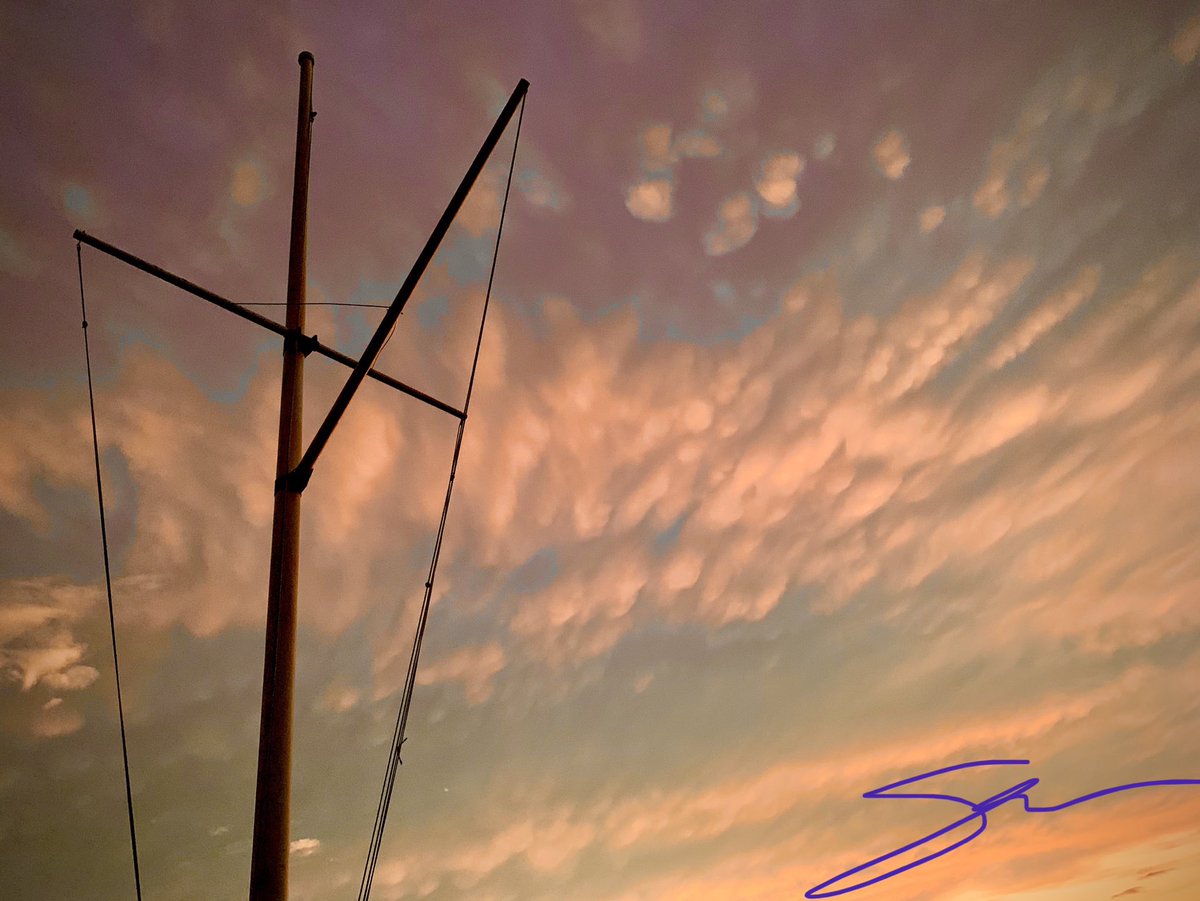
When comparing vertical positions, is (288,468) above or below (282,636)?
above

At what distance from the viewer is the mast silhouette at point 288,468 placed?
396 cm

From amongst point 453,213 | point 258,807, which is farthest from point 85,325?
point 258,807

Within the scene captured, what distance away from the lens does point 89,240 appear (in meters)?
5.55

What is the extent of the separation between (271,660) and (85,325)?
16.5 ft

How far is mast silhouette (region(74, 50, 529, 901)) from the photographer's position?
156 inches

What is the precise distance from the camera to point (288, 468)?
521 centimetres

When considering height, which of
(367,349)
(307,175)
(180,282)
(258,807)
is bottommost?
(258,807)

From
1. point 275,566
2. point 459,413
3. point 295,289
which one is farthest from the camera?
point 459,413

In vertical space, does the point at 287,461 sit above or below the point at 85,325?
below

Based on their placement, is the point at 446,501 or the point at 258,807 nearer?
the point at 258,807

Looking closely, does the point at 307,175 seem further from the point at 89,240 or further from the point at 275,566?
the point at 275,566

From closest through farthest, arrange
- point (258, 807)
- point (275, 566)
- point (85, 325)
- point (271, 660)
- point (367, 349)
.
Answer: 1. point (258, 807)
2. point (271, 660)
3. point (275, 566)
4. point (367, 349)
5. point (85, 325)

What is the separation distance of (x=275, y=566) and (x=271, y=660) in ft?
2.45

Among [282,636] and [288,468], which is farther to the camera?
[288,468]
